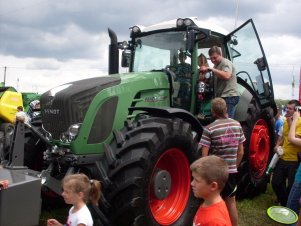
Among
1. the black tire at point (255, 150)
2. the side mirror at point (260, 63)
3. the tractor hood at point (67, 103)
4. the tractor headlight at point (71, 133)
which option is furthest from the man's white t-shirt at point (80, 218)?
the side mirror at point (260, 63)

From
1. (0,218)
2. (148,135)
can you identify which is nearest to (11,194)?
(0,218)

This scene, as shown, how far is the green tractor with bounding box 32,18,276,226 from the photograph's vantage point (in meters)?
4.10

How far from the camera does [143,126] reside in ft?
14.2

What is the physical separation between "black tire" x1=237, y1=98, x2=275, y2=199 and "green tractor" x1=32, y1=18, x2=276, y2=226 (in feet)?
0.07

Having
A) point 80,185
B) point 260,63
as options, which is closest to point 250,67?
point 260,63

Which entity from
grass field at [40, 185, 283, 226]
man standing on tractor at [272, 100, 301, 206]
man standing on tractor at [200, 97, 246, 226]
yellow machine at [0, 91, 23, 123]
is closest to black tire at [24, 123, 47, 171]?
grass field at [40, 185, 283, 226]

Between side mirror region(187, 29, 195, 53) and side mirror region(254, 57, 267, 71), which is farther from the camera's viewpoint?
side mirror region(254, 57, 267, 71)

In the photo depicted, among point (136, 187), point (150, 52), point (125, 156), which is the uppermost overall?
point (150, 52)

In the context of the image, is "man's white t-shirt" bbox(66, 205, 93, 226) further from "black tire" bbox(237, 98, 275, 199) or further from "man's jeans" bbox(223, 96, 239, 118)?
"black tire" bbox(237, 98, 275, 199)

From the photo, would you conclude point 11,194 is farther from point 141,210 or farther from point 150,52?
point 150,52

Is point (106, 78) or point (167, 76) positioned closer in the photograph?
point (106, 78)

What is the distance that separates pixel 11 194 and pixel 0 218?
0.20 m

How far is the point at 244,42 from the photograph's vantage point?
6.55 m

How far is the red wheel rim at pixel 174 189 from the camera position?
4625mm
